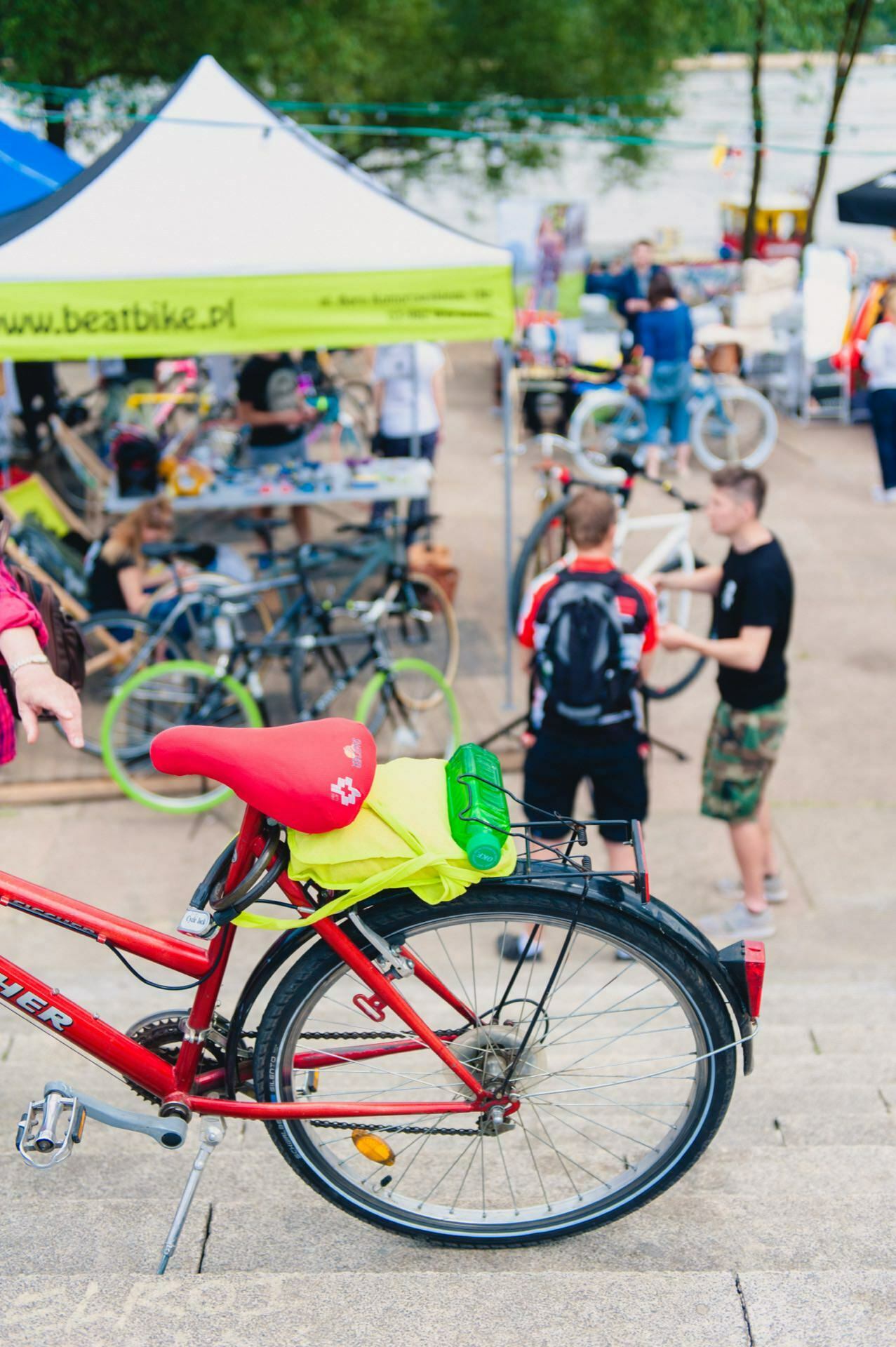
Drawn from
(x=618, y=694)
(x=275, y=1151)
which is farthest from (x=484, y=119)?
(x=275, y=1151)

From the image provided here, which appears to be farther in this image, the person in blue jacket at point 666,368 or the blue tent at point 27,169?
the person in blue jacket at point 666,368

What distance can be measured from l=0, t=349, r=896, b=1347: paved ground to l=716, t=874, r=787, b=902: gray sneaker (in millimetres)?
51

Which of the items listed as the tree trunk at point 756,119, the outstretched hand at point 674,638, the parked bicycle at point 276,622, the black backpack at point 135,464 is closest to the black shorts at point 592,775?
the outstretched hand at point 674,638

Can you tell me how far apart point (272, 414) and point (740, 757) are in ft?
15.7

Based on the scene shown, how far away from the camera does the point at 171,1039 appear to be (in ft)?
8.50

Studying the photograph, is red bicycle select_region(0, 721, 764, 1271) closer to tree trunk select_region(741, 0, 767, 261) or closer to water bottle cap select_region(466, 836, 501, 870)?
water bottle cap select_region(466, 836, 501, 870)

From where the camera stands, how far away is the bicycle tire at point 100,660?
627cm

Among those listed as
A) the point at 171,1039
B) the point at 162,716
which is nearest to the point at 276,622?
the point at 162,716

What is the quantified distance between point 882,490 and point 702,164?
86.0 ft

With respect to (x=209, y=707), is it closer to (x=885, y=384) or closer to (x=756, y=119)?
(x=885, y=384)

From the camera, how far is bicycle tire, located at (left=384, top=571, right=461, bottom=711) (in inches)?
258

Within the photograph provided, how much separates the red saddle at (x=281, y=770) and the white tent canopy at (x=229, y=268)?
353 centimetres

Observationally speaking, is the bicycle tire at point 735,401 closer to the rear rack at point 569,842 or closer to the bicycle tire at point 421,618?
the bicycle tire at point 421,618

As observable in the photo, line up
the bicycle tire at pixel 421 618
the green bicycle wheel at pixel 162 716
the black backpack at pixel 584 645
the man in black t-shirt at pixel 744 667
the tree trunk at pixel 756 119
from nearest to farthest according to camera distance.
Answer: the black backpack at pixel 584 645 < the man in black t-shirt at pixel 744 667 < the green bicycle wheel at pixel 162 716 < the bicycle tire at pixel 421 618 < the tree trunk at pixel 756 119
